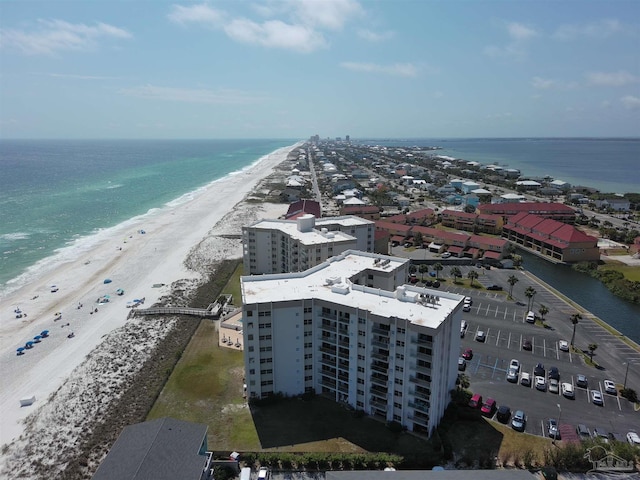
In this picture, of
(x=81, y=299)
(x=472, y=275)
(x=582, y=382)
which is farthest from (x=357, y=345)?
(x=81, y=299)

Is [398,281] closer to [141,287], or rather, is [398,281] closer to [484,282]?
[484,282]

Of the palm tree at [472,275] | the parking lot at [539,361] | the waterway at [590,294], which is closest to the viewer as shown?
the parking lot at [539,361]

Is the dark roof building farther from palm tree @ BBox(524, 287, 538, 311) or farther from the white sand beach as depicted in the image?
palm tree @ BBox(524, 287, 538, 311)

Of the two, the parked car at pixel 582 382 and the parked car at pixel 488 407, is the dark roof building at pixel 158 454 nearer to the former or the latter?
the parked car at pixel 488 407

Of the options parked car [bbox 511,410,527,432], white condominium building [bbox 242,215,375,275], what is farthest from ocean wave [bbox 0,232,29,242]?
parked car [bbox 511,410,527,432]

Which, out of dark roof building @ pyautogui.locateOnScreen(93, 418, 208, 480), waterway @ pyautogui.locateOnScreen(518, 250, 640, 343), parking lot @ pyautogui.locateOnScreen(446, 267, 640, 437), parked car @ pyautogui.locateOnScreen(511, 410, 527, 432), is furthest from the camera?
waterway @ pyautogui.locateOnScreen(518, 250, 640, 343)

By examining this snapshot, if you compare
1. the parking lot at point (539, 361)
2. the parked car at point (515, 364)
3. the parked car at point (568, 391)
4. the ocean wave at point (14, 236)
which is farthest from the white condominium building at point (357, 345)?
the ocean wave at point (14, 236)
